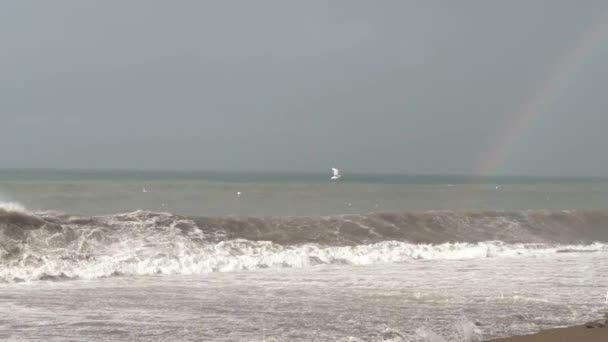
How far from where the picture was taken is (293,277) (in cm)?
1408

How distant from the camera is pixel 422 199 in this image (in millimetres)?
47844

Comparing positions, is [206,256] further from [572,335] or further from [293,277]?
[572,335]

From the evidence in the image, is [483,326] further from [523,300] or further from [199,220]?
[199,220]

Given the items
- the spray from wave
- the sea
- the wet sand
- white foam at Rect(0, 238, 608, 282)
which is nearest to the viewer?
the wet sand

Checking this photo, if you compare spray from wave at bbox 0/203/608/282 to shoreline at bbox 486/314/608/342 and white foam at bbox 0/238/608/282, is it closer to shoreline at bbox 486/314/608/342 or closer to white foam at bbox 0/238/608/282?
white foam at bbox 0/238/608/282

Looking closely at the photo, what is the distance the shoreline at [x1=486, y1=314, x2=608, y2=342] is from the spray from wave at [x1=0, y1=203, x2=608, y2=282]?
8.31m

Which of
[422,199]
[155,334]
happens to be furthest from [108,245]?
[422,199]

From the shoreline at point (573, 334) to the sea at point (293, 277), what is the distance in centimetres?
27

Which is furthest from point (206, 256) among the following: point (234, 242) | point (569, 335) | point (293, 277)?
point (569, 335)

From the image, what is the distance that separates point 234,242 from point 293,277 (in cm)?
511

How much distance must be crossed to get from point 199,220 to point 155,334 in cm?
1324

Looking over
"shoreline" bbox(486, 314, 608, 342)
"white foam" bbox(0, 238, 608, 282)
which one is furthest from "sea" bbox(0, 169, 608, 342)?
"shoreline" bbox(486, 314, 608, 342)

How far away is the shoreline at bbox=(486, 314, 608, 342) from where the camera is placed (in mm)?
8414

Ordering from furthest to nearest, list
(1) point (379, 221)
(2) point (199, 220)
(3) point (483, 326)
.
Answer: (1) point (379, 221) < (2) point (199, 220) < (3) point (483, 326)
